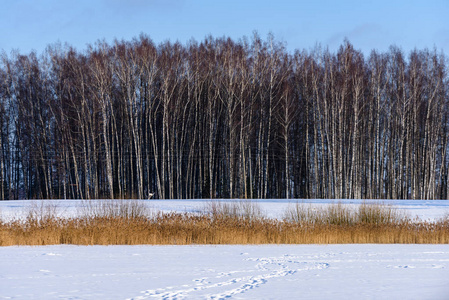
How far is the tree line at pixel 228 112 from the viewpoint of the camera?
3247 centimetres

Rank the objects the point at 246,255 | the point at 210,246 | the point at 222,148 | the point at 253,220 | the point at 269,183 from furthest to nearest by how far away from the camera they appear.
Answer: the point at 269,183, the point at 222,148, the point at 253,220, the point at 210,246, the point at 246,255

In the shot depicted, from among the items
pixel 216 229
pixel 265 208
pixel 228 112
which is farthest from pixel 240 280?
pixel 228 112

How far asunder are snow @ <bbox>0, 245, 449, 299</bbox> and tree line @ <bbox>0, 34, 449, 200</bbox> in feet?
65.3

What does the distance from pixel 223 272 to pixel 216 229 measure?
5748mm

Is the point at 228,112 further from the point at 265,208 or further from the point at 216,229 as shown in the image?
the point at 216,229

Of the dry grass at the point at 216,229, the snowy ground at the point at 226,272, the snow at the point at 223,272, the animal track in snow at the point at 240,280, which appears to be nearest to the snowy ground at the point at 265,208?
the dry grass at the point at 216,229

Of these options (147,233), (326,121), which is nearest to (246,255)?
(147,233)

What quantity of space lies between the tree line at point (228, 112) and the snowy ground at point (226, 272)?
19744 millimetres

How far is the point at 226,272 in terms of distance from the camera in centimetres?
848

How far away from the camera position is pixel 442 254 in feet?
37.7

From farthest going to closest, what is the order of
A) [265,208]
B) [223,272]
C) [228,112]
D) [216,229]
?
[228,112] < [265,208] < [216,229] < [223,272]

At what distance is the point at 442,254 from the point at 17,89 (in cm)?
3053

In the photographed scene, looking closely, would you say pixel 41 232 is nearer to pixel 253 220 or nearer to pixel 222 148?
pixel 253 220

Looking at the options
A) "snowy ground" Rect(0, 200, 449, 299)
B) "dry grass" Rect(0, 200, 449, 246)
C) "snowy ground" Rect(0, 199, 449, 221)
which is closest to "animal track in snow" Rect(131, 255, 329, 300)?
"snowy ground" Rect(0, 200, 449, 299)
